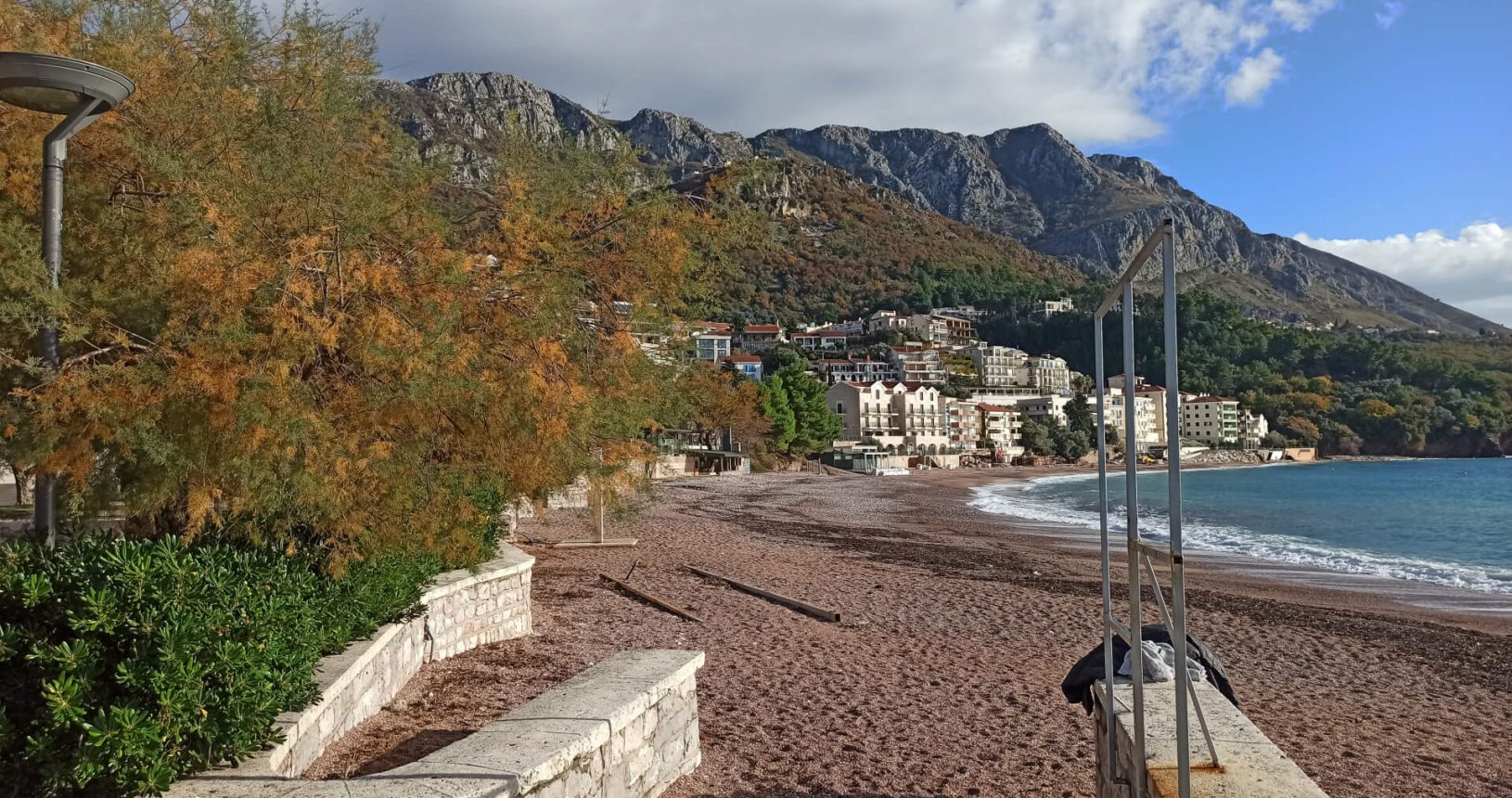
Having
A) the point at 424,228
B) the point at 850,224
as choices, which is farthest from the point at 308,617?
the point at 850,224

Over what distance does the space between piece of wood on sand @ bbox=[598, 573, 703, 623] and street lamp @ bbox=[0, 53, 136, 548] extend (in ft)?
21.9

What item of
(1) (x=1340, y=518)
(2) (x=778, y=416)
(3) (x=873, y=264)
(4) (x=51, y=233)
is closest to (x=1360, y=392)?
(3) (x=873, y=264)

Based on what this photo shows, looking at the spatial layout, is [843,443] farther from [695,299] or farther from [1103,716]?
[1103,716]

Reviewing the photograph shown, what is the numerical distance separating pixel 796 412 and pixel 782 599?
5933 cm

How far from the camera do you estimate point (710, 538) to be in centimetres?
2133

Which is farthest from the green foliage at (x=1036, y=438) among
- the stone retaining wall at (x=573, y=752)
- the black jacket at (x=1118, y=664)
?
the stone retaining wall at (x=573, y=752)

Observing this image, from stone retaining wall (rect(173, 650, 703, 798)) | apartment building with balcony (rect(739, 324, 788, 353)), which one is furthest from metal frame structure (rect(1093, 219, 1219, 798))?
apartment building with balcony (rect(739, 324, 788, 353))

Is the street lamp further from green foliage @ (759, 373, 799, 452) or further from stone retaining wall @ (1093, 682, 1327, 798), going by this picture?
green foliage @ (759, 373, 799, 452)

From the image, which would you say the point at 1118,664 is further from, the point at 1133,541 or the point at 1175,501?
the point at 1175,501

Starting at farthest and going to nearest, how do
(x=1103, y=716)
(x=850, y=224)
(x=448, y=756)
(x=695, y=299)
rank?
(x=850, y=224) < (x=695, y=299) < (x=1103, y=716) < (x=448, y=756)

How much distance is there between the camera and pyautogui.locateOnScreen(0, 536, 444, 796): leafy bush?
365cm

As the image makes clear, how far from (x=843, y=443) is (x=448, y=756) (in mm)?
83394

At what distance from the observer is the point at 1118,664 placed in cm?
518

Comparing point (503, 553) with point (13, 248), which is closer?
point (13, 248)
